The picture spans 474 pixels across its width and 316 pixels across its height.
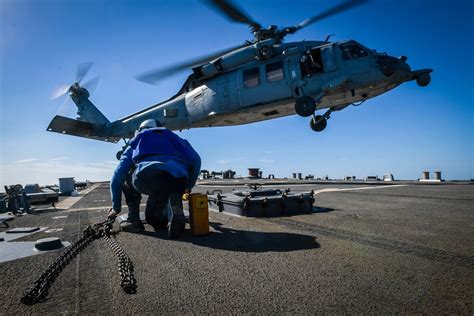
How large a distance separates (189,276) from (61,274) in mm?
1007

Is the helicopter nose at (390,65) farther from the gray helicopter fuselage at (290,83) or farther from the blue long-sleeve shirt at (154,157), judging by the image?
the blue long-sleeve shirt at (154,157)

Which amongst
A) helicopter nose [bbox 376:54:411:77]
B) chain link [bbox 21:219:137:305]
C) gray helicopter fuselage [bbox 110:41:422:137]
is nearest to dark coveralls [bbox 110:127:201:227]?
chain link [bbox 21:219:137:305]

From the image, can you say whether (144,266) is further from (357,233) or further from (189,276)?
(357,233)

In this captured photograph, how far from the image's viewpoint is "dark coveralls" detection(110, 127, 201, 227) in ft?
11.2

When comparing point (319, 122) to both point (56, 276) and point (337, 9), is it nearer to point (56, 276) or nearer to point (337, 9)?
point (337, 9)

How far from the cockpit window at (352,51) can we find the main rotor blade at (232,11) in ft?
13.3

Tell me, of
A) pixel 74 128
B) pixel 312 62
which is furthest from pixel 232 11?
pixel 74 128

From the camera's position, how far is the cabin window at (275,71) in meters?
11.5

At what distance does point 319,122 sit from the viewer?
13141 millimetres

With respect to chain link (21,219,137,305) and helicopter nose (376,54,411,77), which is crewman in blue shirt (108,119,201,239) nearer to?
chain link (21,219,137,305)

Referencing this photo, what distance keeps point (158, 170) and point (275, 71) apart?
31.2 ft

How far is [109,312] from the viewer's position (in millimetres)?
1468

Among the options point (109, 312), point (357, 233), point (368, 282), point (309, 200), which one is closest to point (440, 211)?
point (309, 200)

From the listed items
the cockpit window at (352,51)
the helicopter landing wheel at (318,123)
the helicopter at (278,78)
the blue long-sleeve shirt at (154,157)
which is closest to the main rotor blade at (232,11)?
the helicopter at (278,78)
